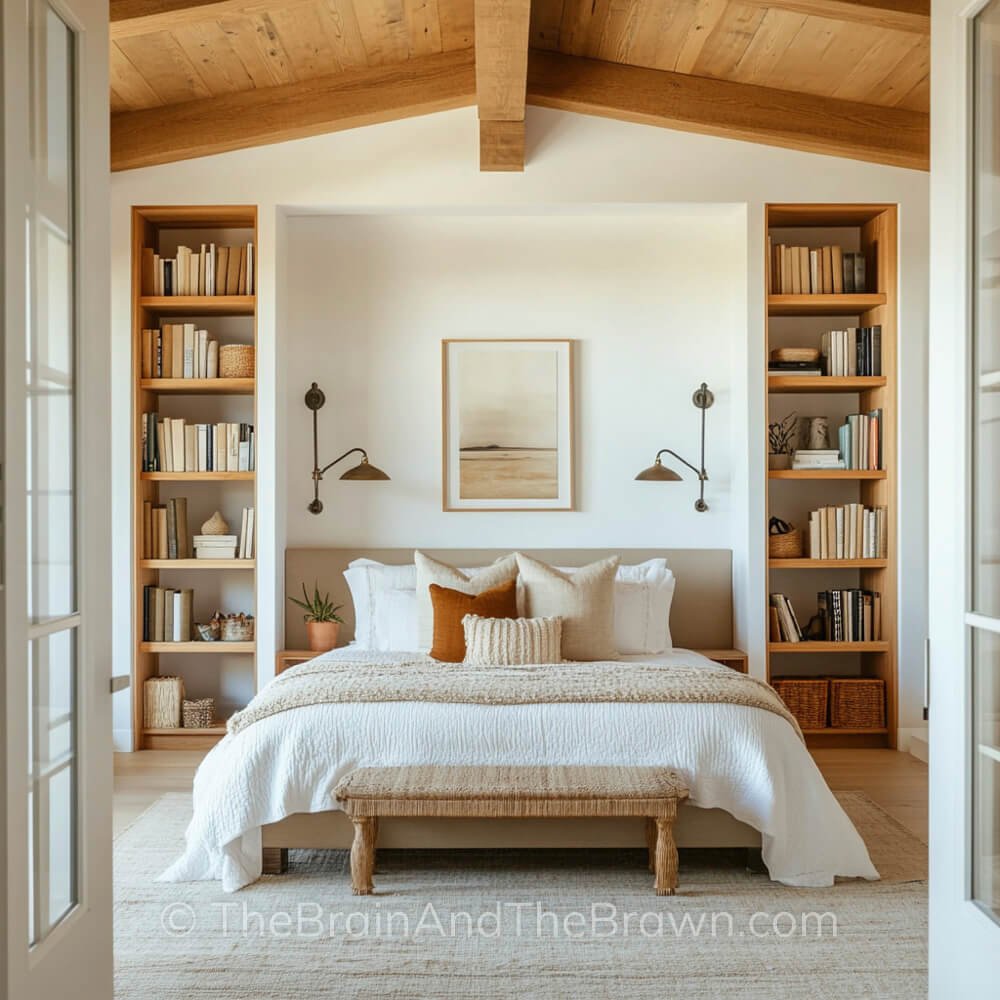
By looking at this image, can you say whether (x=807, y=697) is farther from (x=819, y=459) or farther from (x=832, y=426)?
(x=832, y=426)

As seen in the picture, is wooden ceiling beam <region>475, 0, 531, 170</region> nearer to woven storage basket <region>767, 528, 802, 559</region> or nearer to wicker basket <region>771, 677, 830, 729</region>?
woven storage basket <region>767, 528, 802, 559</region>

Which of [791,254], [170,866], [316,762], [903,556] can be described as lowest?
[170,866]

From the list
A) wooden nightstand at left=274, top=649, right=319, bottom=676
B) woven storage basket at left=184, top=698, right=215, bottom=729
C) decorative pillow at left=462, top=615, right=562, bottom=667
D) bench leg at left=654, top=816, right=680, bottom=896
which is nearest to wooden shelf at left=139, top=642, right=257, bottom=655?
wooden nightstand at left=274, top=649, right=319, bottom=676

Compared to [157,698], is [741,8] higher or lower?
higher

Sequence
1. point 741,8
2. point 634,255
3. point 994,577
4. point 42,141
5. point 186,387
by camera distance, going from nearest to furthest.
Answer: point 42,141, point 994,577, point 741,8, point 186,387, point 634,255

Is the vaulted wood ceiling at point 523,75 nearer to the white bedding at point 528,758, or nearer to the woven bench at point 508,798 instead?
the white bedding at point 528,758

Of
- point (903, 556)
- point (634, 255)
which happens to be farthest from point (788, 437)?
point (634, 255)

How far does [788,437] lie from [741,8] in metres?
2.20

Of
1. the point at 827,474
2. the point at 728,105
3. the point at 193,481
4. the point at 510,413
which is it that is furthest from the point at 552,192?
the point at 193,481

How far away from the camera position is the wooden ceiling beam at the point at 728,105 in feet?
16.8

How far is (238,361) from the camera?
211 inches

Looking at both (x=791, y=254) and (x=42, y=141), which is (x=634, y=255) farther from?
(x=42, y=141)

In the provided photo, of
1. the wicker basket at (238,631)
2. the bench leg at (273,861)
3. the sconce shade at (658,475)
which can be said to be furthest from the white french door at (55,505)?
the sconce shade at (658,475)

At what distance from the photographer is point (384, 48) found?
4.92 meters
